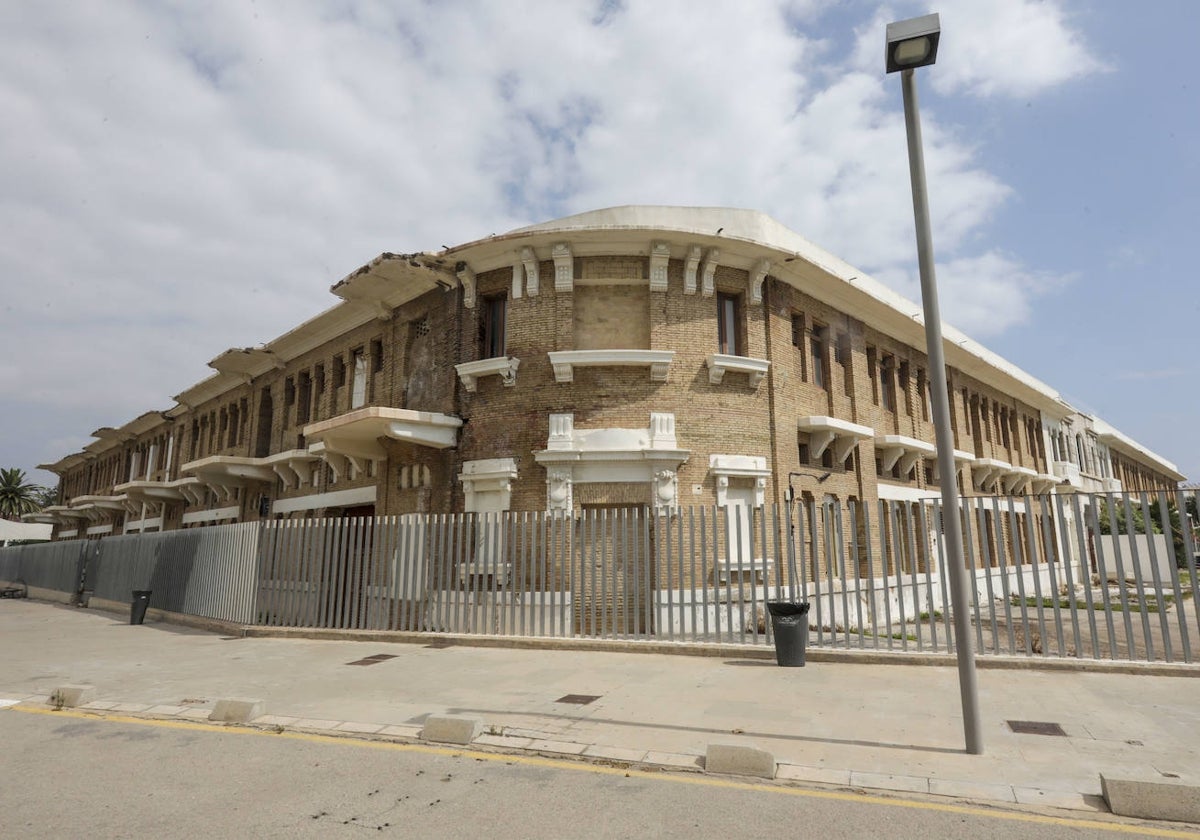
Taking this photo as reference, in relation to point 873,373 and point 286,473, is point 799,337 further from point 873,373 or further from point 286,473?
point 286,473

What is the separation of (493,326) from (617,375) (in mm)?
3706

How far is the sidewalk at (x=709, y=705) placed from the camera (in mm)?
5035

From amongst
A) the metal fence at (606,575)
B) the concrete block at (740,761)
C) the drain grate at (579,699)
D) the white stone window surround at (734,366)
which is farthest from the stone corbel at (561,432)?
the concrete block at (740,761)

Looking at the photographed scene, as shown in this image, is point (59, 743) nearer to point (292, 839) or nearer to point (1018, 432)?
point (292, 839)

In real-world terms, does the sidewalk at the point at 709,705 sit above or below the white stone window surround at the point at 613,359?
below

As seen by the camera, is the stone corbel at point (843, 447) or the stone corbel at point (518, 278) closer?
the stone corbel at point (518, 278)

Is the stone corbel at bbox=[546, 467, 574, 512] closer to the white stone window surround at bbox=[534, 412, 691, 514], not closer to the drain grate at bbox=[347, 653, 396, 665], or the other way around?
the white stone window surround at bbox=[534, 412, 691, 514]

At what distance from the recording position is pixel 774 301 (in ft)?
51.7

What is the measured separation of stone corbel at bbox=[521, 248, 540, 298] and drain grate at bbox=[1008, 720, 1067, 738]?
11.5 m

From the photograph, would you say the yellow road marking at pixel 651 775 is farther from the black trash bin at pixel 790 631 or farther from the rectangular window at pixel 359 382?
the rectangular window at pixel 359 382

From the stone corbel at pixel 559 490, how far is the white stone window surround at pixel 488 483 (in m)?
0.92

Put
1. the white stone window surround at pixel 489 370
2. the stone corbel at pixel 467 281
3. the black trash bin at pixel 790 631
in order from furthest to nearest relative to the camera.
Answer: the stone corbel at pixel 467 281
the white stone window surround at pixel 489 370
the black trash bin at pixel 790 631

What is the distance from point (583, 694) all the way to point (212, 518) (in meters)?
25.1

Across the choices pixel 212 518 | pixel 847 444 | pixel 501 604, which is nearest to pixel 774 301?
Result: pixel 847 444
